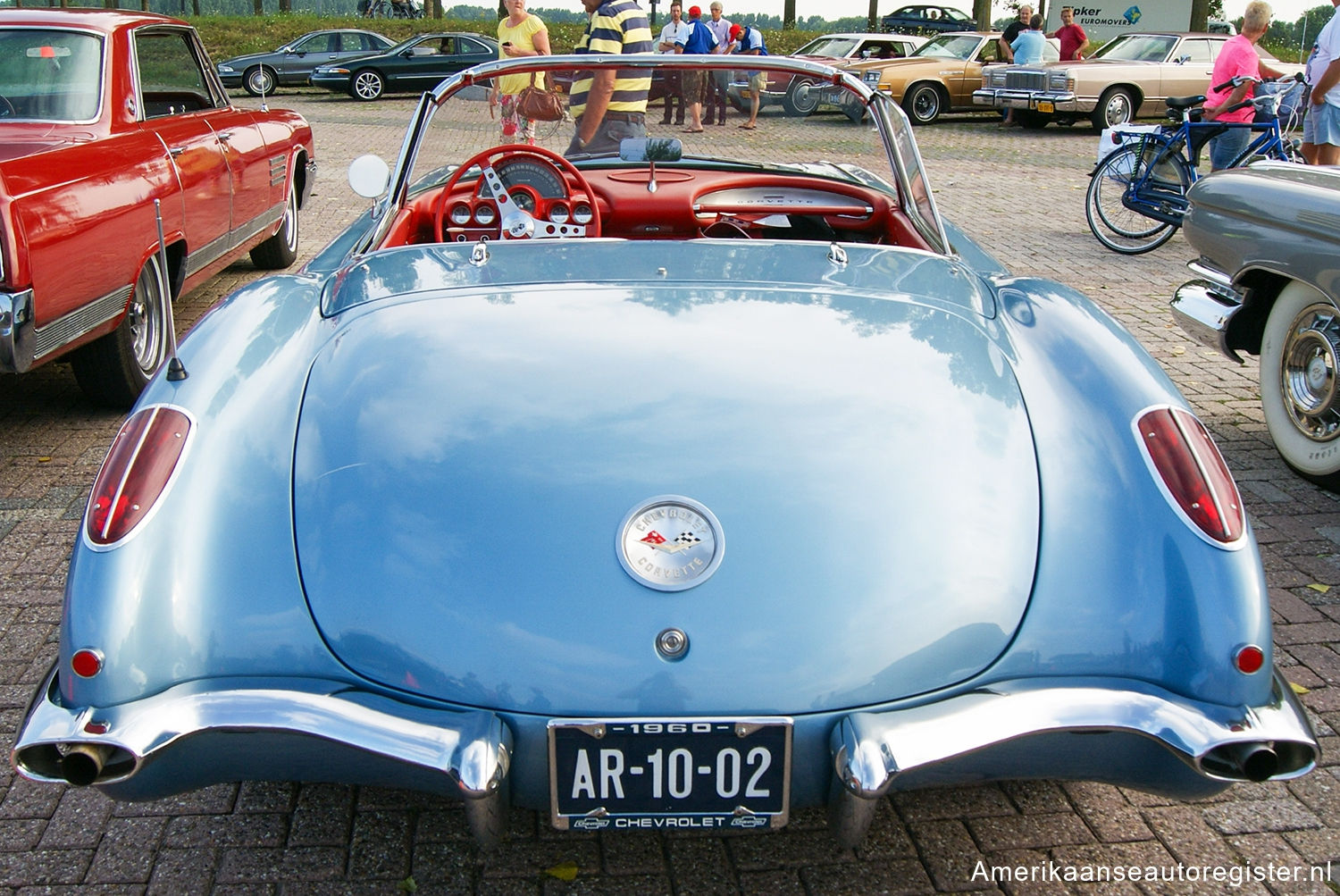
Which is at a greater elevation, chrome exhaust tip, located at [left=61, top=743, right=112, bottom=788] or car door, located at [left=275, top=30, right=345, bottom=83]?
car door, located at [left=275, top=30, right=345, bottom=83]

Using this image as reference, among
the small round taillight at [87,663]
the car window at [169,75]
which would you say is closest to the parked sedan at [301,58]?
the car window at [169,75]

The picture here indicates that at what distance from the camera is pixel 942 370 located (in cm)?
235

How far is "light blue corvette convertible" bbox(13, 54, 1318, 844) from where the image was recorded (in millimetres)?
1848

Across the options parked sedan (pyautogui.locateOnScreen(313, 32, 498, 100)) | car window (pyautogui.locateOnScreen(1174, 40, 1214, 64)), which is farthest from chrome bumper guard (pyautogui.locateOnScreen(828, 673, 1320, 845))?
parked sedan (pyautogui.locateOnScreen(313, 32, 498, 100))

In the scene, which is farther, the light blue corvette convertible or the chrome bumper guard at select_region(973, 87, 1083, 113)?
the chrome bumper guard at select_region(973, 87, 1083, 113)

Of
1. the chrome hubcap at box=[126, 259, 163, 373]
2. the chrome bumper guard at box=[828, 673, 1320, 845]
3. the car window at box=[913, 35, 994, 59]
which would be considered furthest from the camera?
the car window at box=[913, 35, 994, 59]

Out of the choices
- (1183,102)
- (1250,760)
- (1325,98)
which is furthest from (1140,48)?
(1250,760)

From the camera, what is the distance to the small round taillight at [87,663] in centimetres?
190

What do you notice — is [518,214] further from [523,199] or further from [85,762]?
[85,762]

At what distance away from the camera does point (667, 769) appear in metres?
1.84

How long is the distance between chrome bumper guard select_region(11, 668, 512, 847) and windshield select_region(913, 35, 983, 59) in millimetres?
17947

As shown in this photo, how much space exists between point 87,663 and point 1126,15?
27460 mm

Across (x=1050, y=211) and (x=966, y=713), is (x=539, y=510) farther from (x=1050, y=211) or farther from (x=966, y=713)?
(x=1050, y=211)

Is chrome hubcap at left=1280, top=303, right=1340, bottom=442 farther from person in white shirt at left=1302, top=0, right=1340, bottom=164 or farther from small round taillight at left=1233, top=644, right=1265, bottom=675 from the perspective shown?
person in white shirt at left=1302, top=0, right=1340, bottom=164
